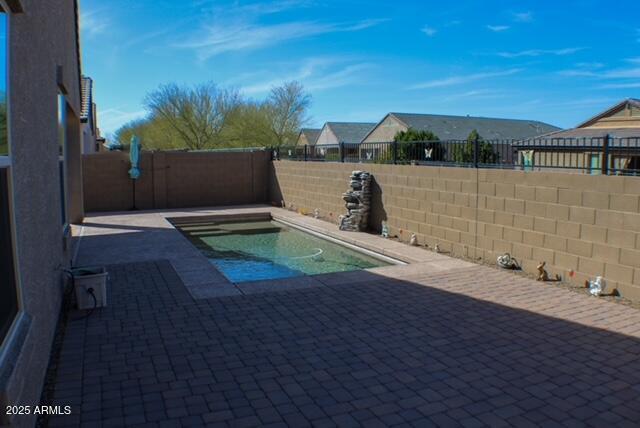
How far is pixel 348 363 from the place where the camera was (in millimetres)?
4301

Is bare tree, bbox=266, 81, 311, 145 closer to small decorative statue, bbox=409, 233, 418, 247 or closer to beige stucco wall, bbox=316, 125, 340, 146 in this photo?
beige stucco wall, bbox=316, 125, 340, 146

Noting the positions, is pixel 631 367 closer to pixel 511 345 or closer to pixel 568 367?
pixel 568 367

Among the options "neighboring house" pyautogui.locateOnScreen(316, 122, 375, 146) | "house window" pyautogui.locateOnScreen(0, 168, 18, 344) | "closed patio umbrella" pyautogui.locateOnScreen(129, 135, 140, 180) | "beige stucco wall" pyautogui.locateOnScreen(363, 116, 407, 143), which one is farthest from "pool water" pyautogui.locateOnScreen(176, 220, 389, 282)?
"neighboring house" pyautogui.locateOnScreen(316, 122, 375, 146)

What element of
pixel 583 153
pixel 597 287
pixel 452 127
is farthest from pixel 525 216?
pixel 452 127

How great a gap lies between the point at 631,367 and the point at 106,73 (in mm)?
27469

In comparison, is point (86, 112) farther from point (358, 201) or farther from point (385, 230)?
point (385, 230)

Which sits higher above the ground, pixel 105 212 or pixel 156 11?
pixel 156 11

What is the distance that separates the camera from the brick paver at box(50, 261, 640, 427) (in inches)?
137

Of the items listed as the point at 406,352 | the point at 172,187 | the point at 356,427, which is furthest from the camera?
the point at 172,187

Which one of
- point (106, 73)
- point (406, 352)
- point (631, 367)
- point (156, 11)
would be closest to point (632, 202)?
point (631, 367)

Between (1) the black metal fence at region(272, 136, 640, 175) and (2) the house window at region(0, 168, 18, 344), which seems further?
(1) the black metal fence at region(272, 136, 640, 175)

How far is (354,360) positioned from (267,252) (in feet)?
20.8

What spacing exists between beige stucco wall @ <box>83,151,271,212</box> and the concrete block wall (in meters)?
7.07

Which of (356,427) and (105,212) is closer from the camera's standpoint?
(356,427)
